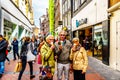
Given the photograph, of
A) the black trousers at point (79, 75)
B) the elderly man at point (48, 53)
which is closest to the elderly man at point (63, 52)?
the elderly man at point (48, 53)

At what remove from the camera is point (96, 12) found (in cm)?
1725

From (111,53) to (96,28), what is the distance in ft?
15.3

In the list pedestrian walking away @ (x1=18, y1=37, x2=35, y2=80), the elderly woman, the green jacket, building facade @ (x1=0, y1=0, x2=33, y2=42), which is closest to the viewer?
the elderly woman

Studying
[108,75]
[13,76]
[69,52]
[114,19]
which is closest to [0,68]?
[13,76]

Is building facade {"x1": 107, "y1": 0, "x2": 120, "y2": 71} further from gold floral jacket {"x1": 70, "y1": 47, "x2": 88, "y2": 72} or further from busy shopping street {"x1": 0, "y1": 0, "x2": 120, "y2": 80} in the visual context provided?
gold floral jacket {"x1": 70, "y1": 47, "x2": 88, "y2": 72}

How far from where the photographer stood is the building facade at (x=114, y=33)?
12266 mm

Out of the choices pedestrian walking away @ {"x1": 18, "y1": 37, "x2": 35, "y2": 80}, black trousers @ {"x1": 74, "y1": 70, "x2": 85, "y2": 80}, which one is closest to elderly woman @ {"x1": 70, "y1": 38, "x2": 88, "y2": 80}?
black trousers @ {"x1": 74, "y1": 70, "x2": 85, "y2": 80}

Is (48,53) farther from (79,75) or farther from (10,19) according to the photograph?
(10,19)

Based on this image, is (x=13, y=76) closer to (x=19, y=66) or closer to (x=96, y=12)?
(x=19, y=66)

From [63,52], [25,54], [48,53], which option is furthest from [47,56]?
[25,54]

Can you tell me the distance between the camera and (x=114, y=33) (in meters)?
13.0

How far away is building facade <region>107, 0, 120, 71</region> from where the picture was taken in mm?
12266

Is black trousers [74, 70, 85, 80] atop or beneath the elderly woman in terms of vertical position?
beneath

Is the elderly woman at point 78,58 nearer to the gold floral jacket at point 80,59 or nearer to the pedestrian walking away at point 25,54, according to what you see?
the gold floral jacket at point 80,59
